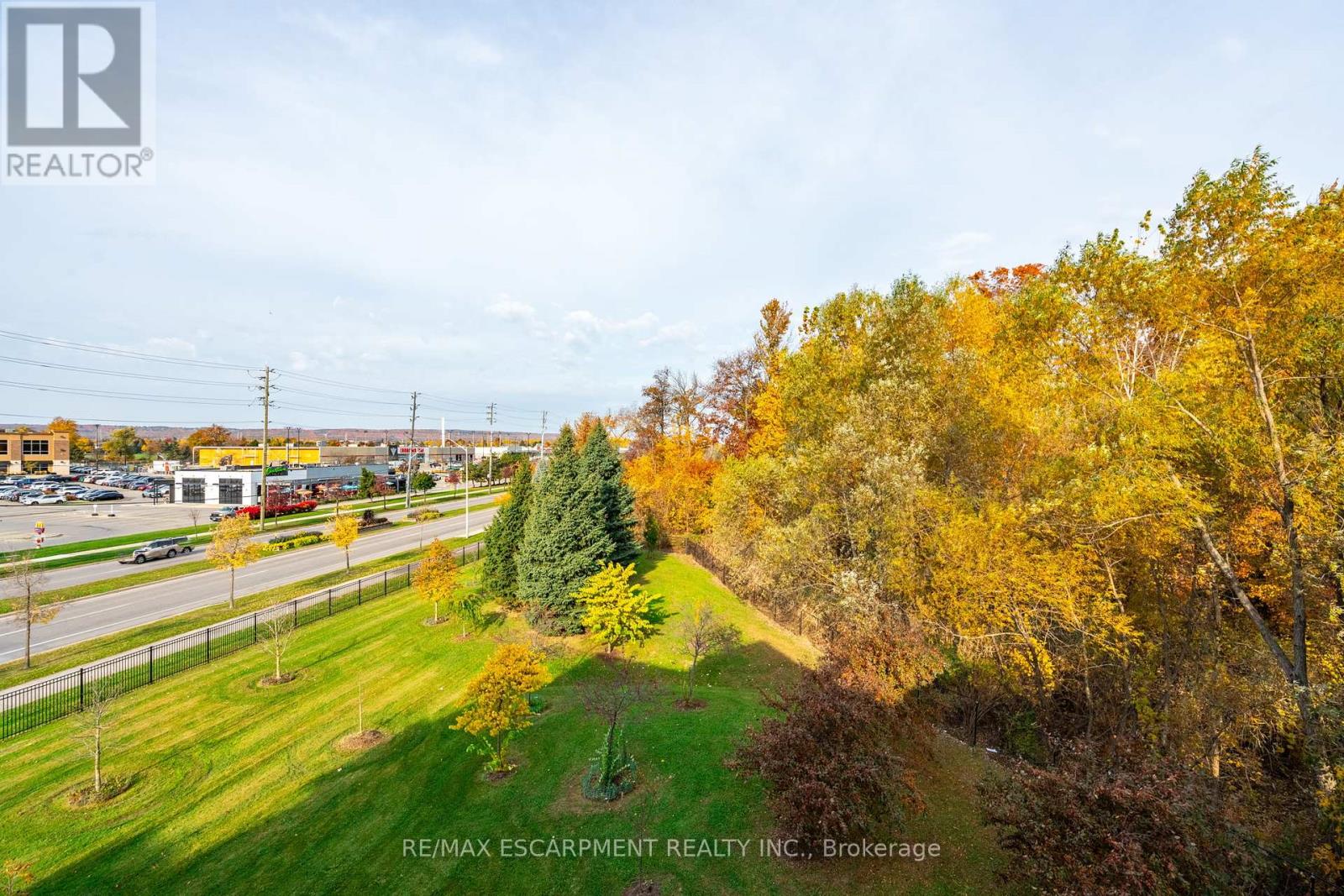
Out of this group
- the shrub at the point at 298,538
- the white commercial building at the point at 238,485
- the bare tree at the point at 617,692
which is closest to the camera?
the bare tree at the point at 617,692

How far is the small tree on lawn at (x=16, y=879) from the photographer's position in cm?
819

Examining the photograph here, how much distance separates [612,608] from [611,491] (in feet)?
23.5

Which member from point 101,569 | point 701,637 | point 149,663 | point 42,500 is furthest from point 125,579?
point 42,500

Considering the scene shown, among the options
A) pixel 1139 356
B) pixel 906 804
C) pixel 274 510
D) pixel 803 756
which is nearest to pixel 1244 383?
pixel 1139 356

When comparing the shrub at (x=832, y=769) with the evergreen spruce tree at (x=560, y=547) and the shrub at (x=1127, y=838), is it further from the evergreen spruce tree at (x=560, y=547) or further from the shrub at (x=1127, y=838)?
the evergreen spruce tree at (x=560, y=547)

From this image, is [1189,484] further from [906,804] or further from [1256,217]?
[906,804]

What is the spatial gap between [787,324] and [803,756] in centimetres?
2792

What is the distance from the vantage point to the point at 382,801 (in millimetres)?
11102

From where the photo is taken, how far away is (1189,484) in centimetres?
1010

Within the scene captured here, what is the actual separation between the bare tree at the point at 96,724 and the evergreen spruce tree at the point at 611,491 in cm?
1392

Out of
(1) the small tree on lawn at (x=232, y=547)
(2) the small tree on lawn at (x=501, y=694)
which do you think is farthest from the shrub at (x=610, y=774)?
(1) the small tree on lawn at (x=232, y=547)

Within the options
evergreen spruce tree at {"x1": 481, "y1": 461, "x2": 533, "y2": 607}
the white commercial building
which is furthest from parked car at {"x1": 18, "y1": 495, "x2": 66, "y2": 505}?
evergreen spruce tree at {"x1": 481, "y1": 461, "x2": 533, "y2": 607}

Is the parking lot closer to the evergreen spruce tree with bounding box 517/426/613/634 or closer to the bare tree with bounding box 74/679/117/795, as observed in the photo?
the bare tree with bounding box 74/679/117/795

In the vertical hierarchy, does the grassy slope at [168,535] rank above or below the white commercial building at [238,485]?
below
